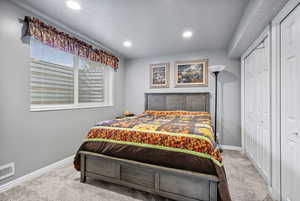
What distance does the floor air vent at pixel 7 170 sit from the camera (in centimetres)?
181

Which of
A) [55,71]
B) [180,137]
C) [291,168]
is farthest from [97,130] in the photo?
[291,168]

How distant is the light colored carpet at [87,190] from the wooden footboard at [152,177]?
0.45 ft

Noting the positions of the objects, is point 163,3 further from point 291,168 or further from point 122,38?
point 291,168

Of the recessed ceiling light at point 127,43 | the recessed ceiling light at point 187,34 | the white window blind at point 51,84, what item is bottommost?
the white window blind at point 51,84

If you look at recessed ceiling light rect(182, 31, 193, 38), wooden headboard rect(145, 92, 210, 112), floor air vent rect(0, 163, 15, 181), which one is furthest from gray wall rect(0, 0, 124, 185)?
recessed ceiling light rect(182, 31, 193, 38)

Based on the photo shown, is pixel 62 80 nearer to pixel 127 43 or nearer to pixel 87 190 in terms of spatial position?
pixel 127 43

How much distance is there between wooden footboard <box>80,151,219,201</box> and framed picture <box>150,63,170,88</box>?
269cm

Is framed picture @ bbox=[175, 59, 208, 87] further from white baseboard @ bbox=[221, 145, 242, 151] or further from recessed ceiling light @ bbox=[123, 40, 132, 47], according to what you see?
white baseboard @ bbox=[221, 145, 242, 151]

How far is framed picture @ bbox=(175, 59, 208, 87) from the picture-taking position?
12.2 ft

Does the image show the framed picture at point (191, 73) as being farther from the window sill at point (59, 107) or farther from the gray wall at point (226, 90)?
the window sill at point (59, 107)

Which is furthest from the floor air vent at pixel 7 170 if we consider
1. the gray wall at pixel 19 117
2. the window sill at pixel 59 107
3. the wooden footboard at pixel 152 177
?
the wooden footboard at pixel 152 177

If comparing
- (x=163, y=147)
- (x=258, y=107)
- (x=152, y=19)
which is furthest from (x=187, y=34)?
(x=163, y=147)

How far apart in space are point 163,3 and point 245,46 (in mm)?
1859

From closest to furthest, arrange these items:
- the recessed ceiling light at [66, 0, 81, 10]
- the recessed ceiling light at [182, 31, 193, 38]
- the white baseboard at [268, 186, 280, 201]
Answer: the white baseboard at [268, 186, 280, 201]
the recessed ceiling light at [66, 0, 81, 10]
the recessed ceiling light at [182, 31, 193, 38]
